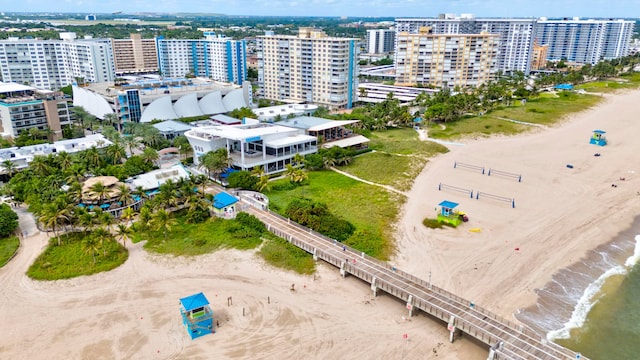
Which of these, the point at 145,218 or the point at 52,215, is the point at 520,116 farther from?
the point at 52,215

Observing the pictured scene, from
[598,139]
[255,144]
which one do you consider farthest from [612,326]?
[598,139]

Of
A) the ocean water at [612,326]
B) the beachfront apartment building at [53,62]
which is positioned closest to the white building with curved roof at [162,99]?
the beachfront apartment building at [53,62]

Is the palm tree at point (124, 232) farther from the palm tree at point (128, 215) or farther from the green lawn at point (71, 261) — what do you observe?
the palm tree at point (128, 215)

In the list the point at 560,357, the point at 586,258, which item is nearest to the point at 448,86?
the point at 586,258

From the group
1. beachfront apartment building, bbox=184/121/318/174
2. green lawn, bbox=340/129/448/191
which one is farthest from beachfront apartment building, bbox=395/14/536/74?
beachfront apartment building, bbox=184/121/318/174

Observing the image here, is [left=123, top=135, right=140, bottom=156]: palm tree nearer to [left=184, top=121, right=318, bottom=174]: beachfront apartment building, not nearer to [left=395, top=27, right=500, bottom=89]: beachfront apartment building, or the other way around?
[left=184, top=121, right=318, bottom=174]: beachfront apartment building

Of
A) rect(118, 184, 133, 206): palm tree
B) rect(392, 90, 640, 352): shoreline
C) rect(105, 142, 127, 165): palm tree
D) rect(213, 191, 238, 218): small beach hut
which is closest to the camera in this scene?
rect(392, 90, 640, 352): shoreline

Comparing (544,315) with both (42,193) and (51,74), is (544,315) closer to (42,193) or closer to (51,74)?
(42,193)
